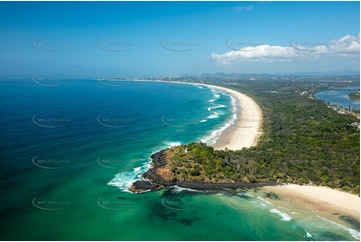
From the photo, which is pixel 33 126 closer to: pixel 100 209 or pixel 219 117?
pixel 100 209

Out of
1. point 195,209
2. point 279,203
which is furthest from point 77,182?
point 279,203

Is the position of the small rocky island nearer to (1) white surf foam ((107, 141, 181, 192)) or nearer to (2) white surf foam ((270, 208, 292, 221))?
(1) white surf foam ((107, 141, 181, 192))

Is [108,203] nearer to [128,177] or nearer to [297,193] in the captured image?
[128,177]

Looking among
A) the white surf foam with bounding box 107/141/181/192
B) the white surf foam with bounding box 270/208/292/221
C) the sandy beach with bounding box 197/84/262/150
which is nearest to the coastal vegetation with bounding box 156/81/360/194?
the sandy beach with bounding box 197/84/262/150

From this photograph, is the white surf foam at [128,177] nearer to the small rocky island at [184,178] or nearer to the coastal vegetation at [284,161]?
the small rocky island at [184,178]

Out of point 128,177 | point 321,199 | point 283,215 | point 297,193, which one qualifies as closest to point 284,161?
point 297,193

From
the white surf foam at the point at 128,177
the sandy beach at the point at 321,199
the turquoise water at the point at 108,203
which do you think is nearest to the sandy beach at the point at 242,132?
the turquoise water at the point at 108,203
